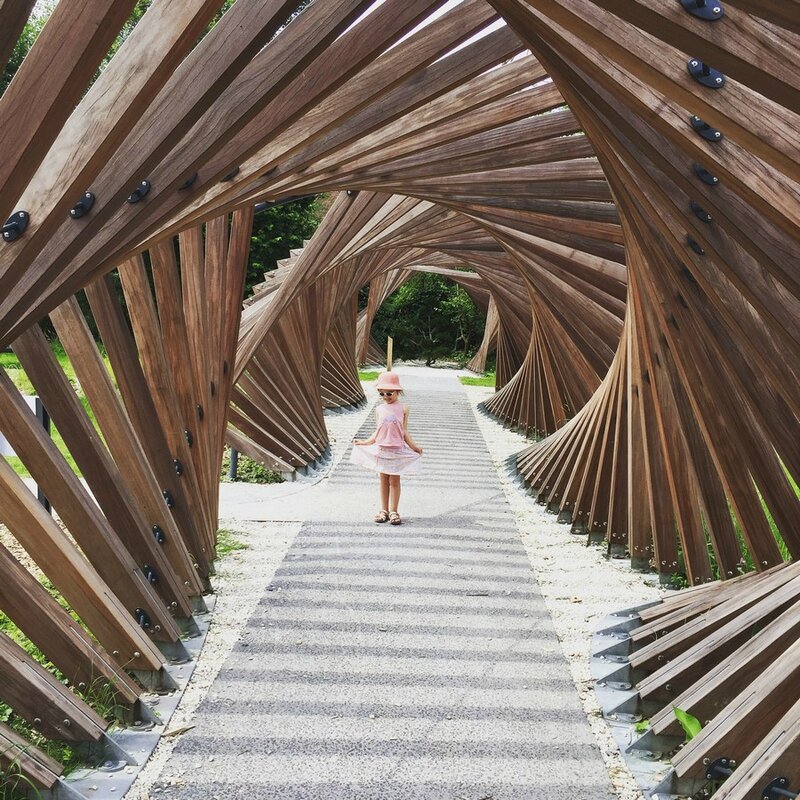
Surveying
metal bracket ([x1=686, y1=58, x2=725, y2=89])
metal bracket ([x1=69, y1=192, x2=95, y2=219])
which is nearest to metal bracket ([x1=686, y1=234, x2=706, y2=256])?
metal bracket ([x1=686, y1=58, x2=725, y2=89])

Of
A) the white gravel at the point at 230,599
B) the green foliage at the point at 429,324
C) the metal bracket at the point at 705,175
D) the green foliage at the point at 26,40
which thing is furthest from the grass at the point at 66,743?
the green foliage at the point at 429,324

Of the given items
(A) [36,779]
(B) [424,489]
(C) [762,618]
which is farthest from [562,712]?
(B) [424,489]

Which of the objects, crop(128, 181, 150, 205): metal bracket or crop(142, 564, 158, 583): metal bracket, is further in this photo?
crop(142, 564, 158, 583): metal bracket

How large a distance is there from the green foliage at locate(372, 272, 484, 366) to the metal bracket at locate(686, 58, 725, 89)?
1094 inches

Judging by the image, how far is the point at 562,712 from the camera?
3697 mm

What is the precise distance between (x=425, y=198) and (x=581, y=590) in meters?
2.96

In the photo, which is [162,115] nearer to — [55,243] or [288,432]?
[55,243]

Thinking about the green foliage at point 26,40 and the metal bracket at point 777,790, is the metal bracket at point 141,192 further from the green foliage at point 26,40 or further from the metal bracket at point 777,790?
the green foliage at point 26,40

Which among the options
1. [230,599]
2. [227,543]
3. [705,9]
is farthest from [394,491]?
[705,9]

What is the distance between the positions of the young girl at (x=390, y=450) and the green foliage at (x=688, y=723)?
3.64 metres

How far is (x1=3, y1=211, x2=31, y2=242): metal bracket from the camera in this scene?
2342 mm

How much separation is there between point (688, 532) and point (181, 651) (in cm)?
290

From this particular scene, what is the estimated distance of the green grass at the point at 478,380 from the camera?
878 inches

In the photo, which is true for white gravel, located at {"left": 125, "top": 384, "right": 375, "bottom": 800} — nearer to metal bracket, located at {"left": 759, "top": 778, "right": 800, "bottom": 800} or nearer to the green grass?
metal bracket, located at {"left": 759, "top": 778, "right": 800, "bottom": 800}
